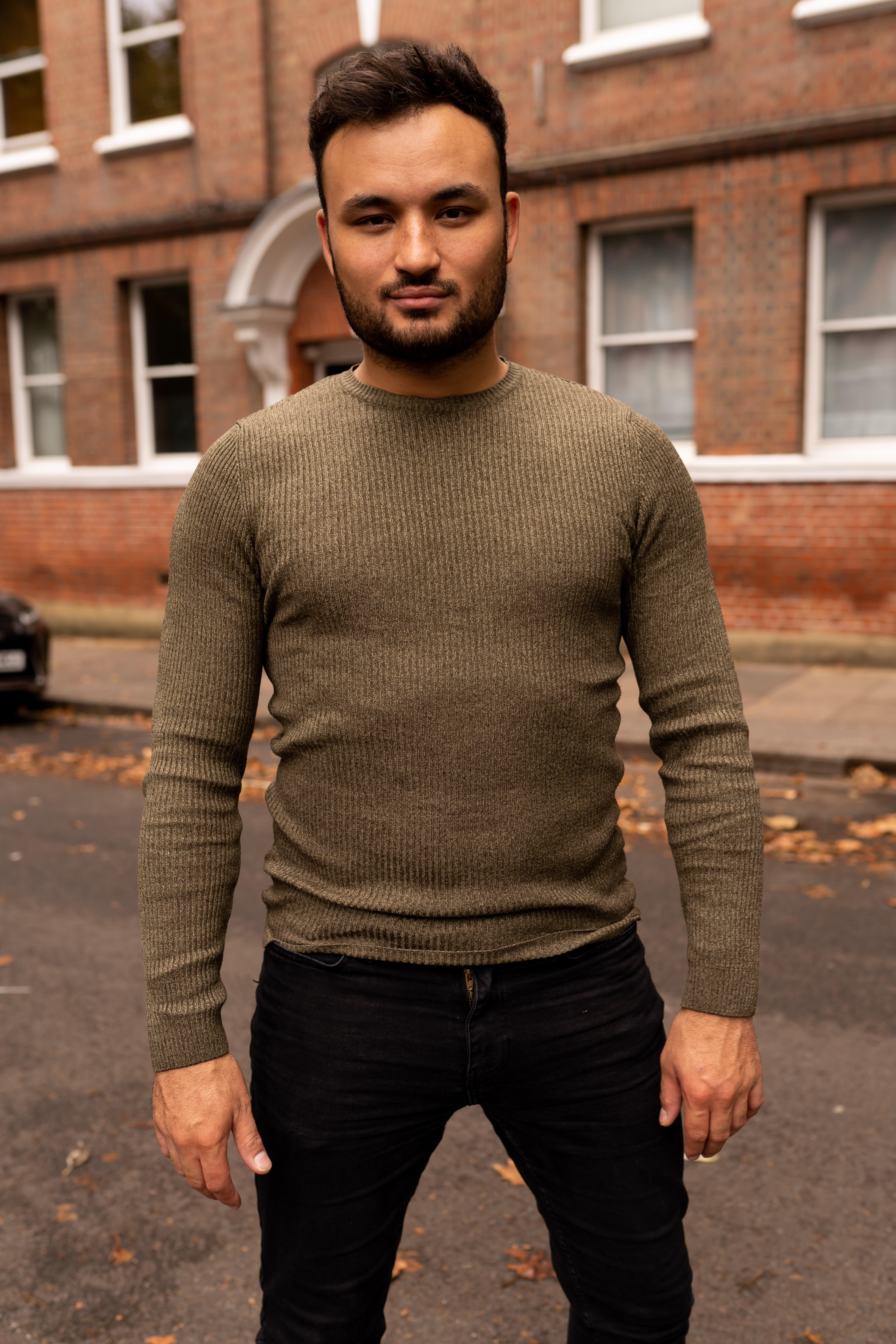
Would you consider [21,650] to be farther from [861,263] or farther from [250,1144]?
[250,1144]

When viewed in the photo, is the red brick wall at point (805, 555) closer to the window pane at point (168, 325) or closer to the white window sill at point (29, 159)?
the window pane at point (168, 325)

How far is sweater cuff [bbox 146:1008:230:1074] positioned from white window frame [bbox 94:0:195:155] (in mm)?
14195

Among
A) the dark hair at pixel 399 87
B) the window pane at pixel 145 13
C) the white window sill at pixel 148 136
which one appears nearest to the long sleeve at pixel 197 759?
the dark hair at pixel 399 87

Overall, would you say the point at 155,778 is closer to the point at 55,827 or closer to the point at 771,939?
the point at 771,939

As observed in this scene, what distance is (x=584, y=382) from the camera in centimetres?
1264

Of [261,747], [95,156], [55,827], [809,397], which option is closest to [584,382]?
[809,397]

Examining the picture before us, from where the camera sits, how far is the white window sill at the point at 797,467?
10.9 metres

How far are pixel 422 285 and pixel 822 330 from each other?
10465mm

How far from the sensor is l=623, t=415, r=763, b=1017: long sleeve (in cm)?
173

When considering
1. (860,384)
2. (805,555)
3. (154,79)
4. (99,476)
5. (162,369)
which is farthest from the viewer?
(99,476)

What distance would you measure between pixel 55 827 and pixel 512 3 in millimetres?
9006

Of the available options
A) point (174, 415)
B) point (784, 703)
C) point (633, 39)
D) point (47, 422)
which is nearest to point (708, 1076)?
point (784, 703)

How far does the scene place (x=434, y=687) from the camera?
168 cm

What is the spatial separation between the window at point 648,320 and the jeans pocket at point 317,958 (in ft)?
35.0
